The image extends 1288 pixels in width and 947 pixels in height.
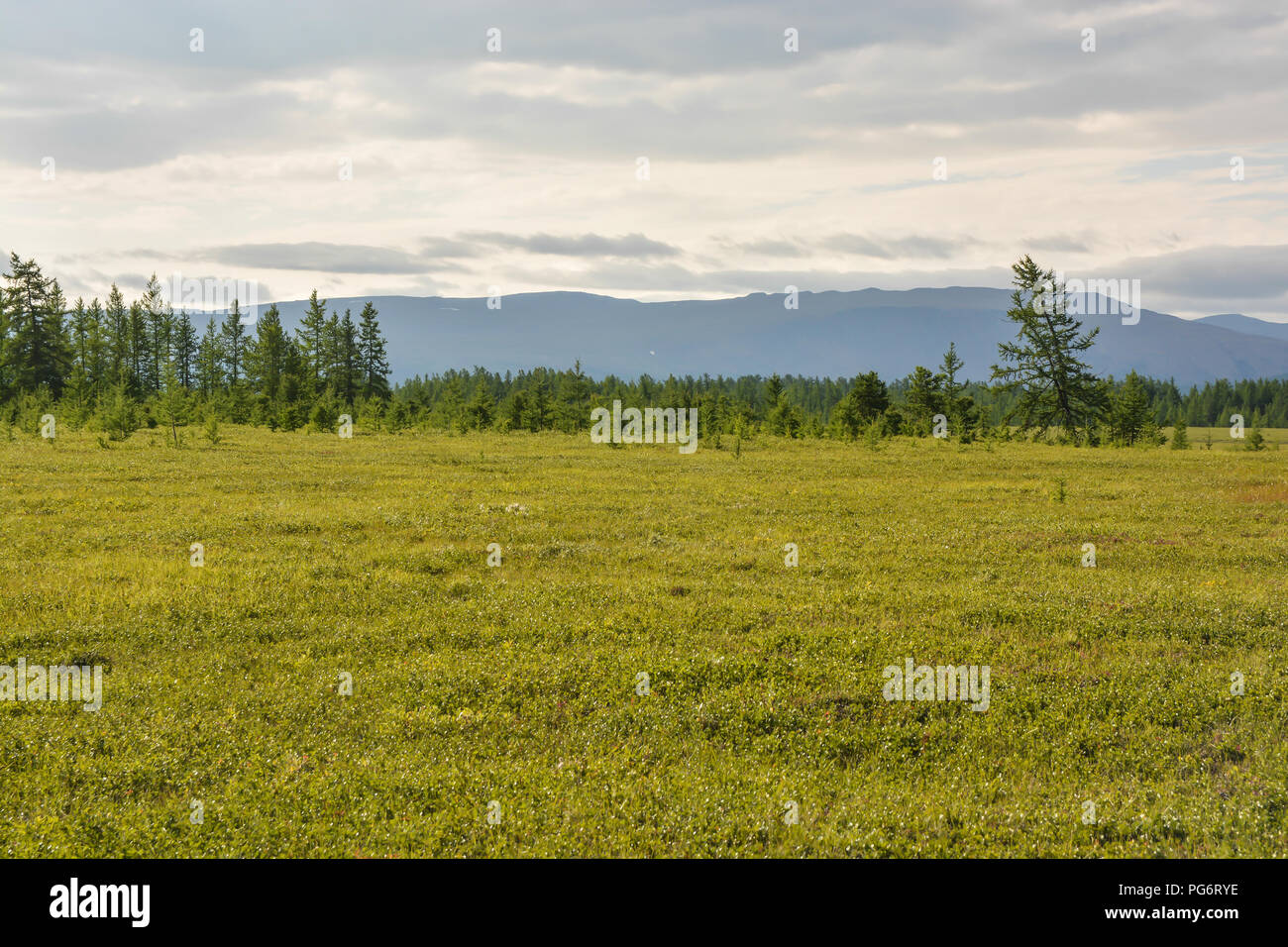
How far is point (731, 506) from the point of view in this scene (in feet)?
93.9

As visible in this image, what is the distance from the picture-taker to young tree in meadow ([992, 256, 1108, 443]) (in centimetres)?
6769

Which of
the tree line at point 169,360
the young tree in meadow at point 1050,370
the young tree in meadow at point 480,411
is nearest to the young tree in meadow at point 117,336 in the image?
the tree line at point 169,360

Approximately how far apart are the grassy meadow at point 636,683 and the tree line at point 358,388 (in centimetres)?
3754

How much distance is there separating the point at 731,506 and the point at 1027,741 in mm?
18520

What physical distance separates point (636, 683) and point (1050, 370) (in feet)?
220

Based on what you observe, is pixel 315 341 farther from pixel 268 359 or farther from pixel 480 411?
pixel 480 411

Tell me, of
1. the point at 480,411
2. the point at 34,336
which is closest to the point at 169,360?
the point at 34,336

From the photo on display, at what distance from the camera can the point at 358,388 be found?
11069 cm

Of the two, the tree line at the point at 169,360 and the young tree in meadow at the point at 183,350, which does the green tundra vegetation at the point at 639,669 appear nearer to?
the tree line at the point at 169,360

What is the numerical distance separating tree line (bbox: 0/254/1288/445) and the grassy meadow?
3754 cm
